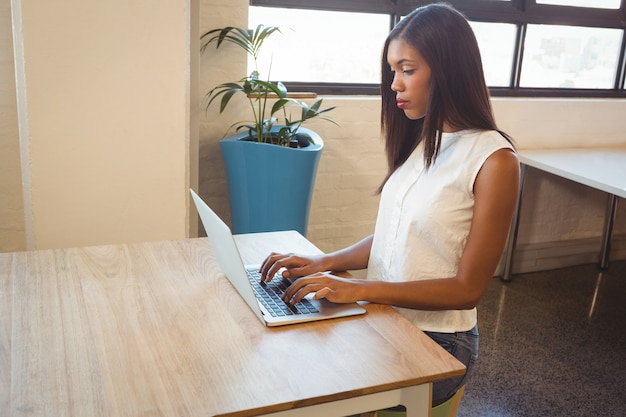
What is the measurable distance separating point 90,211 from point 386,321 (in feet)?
4.00

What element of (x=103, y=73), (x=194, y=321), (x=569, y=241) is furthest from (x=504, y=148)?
(x=569, y=241)

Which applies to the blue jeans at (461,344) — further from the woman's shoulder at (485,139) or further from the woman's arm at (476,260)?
the woman's shoulder at (485,139)

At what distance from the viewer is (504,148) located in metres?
1.47

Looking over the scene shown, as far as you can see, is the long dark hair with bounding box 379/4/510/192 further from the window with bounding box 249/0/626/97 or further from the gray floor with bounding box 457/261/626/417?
the window with bounding box 249/0/626/97

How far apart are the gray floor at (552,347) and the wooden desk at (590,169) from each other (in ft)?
0.63

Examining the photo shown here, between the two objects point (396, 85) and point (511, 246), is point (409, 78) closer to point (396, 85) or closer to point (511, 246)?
point (396, 85)

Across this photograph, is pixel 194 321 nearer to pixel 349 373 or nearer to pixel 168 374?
pixel 168 374

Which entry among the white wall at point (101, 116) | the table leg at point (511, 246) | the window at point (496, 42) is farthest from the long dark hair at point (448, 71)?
the table leg at point (511, 246)

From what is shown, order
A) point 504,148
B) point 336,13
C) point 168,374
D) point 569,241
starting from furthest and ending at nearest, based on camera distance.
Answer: point 569,241, point 336,13, point 504,148, point 168,374

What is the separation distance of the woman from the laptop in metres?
0.03

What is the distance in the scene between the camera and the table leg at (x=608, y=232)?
12.9ft

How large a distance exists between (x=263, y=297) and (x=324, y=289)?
136 millimetres

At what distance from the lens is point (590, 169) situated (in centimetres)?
318

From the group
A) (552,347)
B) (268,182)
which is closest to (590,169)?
(552,347)
